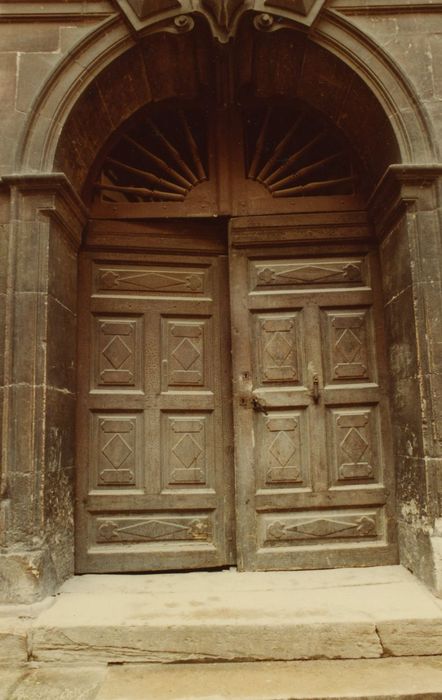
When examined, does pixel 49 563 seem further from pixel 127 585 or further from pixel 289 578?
pixel 289 578

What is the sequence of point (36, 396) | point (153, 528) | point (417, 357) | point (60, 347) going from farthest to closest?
1. point (153, 528)
2. point (60, 347)
3. point (417, 357)
4. point (36, 396)

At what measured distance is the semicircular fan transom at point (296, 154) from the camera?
4.12m

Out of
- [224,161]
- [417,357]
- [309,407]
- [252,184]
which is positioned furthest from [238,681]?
[224,161]

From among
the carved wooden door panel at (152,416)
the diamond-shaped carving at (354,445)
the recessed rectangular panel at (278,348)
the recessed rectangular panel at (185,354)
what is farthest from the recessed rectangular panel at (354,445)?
the recessed rectangular panel at (185,354)

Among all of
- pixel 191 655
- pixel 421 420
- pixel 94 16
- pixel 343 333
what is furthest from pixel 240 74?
pixel 191 655

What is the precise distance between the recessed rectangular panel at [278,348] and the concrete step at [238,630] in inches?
57.8

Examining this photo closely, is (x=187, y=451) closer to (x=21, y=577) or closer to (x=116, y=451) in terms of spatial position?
(x=116, y=451)

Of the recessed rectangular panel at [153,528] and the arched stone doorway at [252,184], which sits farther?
the recessed rectangular panel at [153,528]

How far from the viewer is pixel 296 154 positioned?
4125 millimetres

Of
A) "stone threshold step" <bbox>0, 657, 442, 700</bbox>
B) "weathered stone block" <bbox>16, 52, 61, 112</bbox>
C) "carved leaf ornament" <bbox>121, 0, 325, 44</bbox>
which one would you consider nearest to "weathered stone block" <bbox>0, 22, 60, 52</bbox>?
"weathered stone block" <bbox>16, 52, 61, 112</bbox>

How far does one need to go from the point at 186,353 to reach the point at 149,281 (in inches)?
23.5

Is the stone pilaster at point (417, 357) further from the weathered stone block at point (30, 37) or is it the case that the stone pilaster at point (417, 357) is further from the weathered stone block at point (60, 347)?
the weathered stone block at point (30, 37)

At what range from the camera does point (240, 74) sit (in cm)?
397

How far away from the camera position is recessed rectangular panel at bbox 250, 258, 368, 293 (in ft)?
13.2
